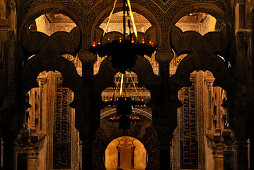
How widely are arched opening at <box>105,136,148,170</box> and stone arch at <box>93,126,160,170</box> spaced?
9.53 ft

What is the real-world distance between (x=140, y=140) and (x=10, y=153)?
20.8 ft

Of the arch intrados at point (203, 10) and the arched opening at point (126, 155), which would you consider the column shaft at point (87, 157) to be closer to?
the arch intrados at point (203, 10)

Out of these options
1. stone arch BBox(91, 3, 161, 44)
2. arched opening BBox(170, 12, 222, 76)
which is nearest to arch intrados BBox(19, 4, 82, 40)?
stone arch BBox(91, 3, 161, 44)

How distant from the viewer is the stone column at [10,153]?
9.16 metres

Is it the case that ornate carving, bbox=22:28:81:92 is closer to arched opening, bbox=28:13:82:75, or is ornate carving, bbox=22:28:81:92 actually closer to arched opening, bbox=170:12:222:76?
arched opening, bbox=28:13:82:75

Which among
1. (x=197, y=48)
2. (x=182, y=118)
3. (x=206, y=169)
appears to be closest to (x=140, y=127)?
(x=182, y=118)

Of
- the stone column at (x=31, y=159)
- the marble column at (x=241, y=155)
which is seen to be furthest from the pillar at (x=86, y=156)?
the stone column at (x=31, y=159)

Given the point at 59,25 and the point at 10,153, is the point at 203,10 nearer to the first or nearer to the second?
the point at 10,153

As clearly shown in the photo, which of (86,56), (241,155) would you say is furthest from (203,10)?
(241,155)

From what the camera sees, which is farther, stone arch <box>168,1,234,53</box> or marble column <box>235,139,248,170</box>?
stone arch <box>168,1,234,53</box>

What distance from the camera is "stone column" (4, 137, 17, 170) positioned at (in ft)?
30.1

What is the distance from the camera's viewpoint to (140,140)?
1505cm

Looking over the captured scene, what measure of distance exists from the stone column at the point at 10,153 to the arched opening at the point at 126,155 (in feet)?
29.2

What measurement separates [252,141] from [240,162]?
435 mm
